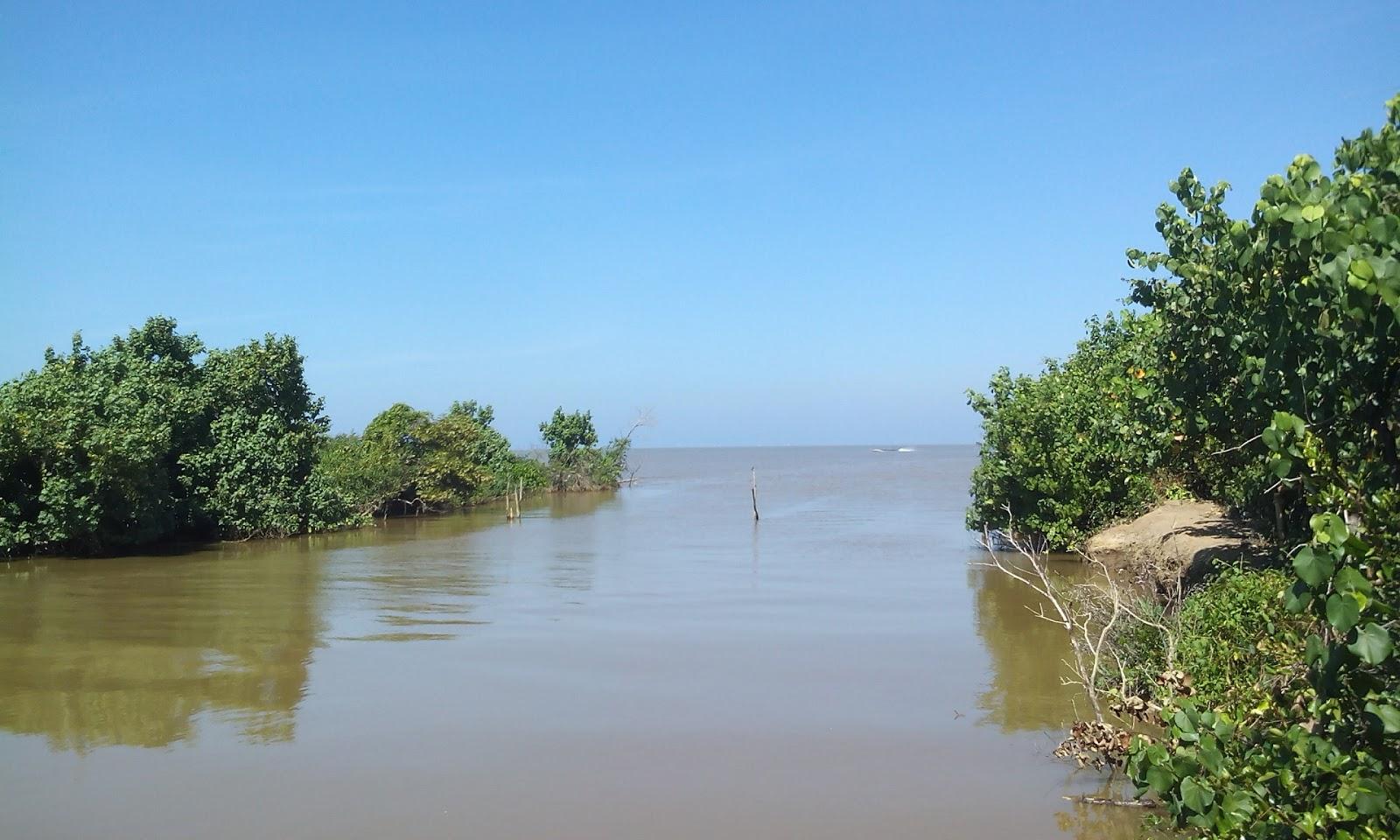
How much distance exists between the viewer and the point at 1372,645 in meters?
3.11

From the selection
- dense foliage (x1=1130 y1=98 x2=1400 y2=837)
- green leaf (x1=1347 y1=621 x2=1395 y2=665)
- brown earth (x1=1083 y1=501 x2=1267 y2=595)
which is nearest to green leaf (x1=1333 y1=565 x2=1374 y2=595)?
dense foliage (x1=1130 y1=98 x2=1400 y2=837)

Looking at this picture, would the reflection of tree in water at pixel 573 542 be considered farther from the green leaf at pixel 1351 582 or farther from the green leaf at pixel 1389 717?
the green leaf at pixel 1351 582

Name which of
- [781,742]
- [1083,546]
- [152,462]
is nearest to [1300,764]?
[781,742]

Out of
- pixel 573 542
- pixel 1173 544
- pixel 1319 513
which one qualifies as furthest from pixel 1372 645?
pixel 573 542

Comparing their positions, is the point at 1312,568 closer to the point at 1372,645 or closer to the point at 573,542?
the point at 1372,645

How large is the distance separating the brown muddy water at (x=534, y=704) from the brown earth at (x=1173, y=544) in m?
1.43

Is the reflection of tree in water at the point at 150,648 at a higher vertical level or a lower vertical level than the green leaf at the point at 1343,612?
lower

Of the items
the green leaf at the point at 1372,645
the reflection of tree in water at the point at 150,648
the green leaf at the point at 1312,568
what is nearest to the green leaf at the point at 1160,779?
the green leaf at the point at 1372,645

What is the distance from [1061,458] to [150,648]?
13.6m

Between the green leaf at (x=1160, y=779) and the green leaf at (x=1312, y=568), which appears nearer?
the green leaf at (x=1312, y=568)

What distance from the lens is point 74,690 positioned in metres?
10.9

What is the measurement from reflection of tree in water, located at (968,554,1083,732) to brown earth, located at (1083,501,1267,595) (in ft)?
3.96

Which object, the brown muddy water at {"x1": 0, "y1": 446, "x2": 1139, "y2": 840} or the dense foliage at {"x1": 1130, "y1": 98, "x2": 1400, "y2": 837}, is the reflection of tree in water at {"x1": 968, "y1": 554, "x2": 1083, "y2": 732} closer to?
the brown muddy water at {"x1": 0, "y1": 446, "x2": 1139, "y2": 840}

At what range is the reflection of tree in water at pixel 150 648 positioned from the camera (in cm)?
976
